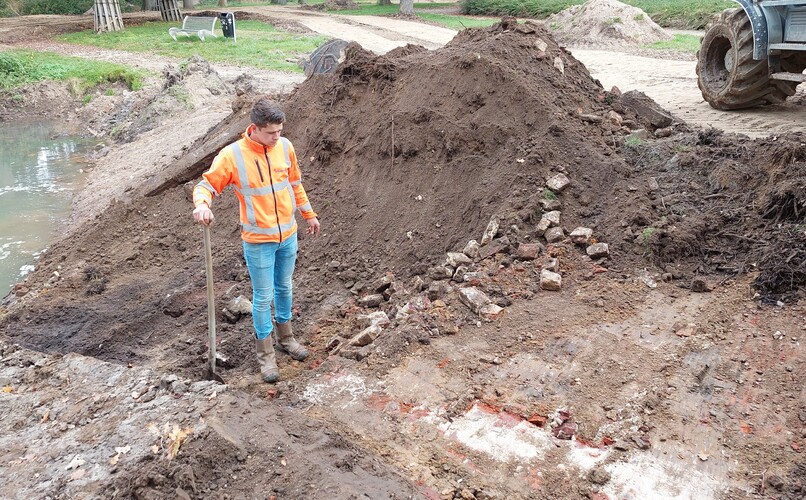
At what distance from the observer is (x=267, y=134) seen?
4.75 metres

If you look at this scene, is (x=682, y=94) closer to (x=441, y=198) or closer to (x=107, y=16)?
(x=441, y=198)

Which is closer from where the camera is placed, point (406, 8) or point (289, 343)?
point (289, 343)

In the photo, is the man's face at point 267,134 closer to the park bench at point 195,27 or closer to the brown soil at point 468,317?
the brown soil at point 468,317

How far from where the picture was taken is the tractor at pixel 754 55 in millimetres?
8625

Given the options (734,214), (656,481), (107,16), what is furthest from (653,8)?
(656,481)

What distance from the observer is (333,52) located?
12.9 metres

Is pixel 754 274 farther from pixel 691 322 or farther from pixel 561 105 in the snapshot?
pixel 561 105

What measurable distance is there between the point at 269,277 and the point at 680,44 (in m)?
17.1

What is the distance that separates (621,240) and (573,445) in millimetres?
2326

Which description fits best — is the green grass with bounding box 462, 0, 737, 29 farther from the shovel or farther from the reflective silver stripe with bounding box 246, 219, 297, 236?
the shovel

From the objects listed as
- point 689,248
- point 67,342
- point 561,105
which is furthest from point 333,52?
point 689,248

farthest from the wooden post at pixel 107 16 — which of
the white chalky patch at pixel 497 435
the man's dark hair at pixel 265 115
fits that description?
the white chalky patch at pixel 497 435

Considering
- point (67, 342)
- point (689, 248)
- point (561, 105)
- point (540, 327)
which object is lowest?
point (67, 342)

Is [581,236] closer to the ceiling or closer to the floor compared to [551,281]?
closer to the ceiling
